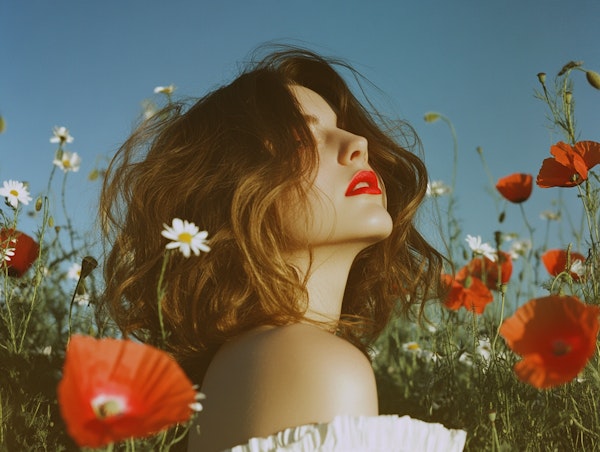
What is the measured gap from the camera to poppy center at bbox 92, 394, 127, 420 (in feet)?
3.28

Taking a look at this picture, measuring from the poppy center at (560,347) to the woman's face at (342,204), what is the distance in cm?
52

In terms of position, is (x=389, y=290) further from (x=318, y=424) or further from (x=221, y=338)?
(x=318, y=424)

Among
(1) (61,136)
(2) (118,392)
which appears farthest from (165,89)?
(2) (118,392)

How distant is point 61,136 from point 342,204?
1727 millimetres

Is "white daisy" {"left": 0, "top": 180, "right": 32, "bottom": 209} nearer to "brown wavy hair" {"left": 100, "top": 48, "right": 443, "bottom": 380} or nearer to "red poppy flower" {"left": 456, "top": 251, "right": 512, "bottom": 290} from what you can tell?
"brown wavy hair" {"left": 100, "top": 48, "right": 443, "bottom": 380}

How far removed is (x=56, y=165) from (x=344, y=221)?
1.51 metres

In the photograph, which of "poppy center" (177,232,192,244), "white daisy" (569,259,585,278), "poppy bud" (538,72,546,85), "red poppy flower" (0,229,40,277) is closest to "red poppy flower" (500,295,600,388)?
"poppy center" (177,232,192,244)

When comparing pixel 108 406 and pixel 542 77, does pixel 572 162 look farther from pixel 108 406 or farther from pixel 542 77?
pixel 108 406

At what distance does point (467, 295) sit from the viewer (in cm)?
241

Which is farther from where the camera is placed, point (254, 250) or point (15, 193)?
point (15, 193)

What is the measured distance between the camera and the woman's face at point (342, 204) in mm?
1718

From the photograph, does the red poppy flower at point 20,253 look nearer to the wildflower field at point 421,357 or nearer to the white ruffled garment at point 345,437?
the wildflower field at point 421,357

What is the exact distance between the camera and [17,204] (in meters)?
2.13

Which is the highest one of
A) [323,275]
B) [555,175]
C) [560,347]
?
[555,175]
